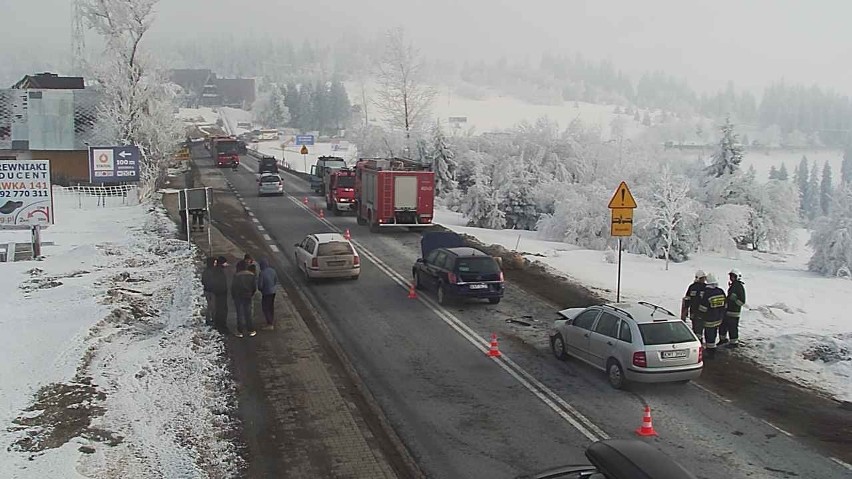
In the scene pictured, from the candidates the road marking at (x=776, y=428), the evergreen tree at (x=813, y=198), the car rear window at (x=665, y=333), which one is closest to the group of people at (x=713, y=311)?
the car rear window at (x=665, y=333)

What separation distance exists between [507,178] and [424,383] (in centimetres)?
4023

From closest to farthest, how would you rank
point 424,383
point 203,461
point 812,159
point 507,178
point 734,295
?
point 203,461 → point 424,383 → point 734,295 → point 507,178 → point 812,159

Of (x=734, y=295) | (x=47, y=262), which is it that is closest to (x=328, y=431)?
(x=734, y=295)

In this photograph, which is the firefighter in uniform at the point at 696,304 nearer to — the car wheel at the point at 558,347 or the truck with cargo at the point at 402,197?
the car wheel at the point at 558,347

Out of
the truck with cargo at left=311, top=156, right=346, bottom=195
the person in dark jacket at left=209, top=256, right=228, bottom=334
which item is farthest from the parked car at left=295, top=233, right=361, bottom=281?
the truck with cargo at left=311, top=156, right=346, bottom=195

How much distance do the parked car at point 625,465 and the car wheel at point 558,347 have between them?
360 inches

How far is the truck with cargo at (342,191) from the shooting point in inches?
1634

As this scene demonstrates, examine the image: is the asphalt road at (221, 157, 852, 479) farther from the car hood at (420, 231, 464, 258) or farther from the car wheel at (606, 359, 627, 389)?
the car hood at (420, 231, 464, 258)

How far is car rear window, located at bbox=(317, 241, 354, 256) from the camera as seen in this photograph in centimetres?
2334

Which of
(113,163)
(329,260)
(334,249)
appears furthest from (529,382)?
(113,163)

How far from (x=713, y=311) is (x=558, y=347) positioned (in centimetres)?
334

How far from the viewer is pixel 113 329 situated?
1750 cm

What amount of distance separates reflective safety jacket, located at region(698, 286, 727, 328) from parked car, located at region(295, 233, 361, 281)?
35.8 feet

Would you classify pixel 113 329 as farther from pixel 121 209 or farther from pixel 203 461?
pixel 121 209
